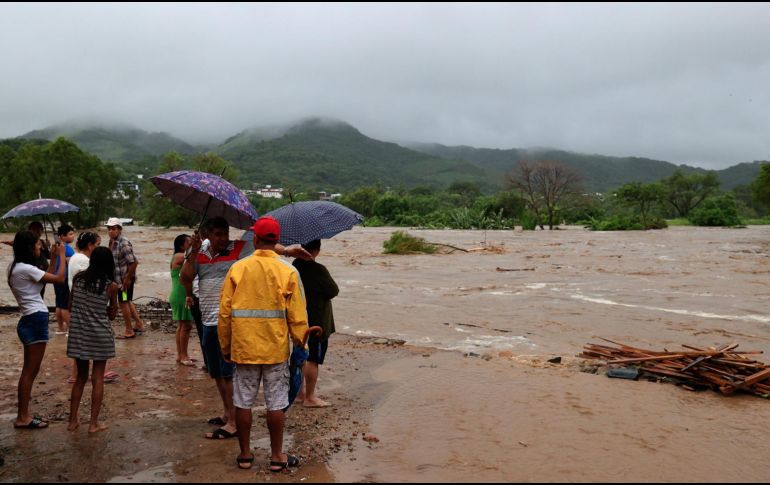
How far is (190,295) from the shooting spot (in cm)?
530

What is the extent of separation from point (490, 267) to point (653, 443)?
1650 cm

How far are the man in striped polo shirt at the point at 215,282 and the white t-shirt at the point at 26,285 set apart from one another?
128 cm

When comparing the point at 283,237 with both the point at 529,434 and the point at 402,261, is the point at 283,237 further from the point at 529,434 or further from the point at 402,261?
the point at 402,261

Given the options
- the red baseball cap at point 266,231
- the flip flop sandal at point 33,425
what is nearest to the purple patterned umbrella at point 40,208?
the flip flop sandal at point 33,425

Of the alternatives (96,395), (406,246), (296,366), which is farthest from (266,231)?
(406,246)

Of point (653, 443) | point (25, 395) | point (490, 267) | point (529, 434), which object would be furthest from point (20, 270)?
point (490, 267)

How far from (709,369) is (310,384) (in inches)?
171

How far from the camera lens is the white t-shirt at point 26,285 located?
4.95m

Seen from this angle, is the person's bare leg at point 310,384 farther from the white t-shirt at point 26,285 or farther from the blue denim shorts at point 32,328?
the white t-shirt at point 26,285

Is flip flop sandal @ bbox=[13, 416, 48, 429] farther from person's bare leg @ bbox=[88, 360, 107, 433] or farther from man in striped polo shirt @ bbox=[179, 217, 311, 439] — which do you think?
man in striped polo shirt @ bbox=[179, 217, 311, 439]

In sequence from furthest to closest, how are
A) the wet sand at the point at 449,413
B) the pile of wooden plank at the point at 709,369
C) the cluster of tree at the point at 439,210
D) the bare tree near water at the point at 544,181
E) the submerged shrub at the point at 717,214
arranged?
the submerged shrub at the point at 717,214
the cluster of tree at the point at 439,210
the bare tree near water at the point at 544,181
the pile of wooden plank at the point at 709,369
the wet sand at the point at 449,413

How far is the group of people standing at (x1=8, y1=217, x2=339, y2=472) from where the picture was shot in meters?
3.96

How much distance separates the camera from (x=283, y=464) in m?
4.13

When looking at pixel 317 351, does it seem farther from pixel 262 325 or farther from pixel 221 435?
pixel 262 325
